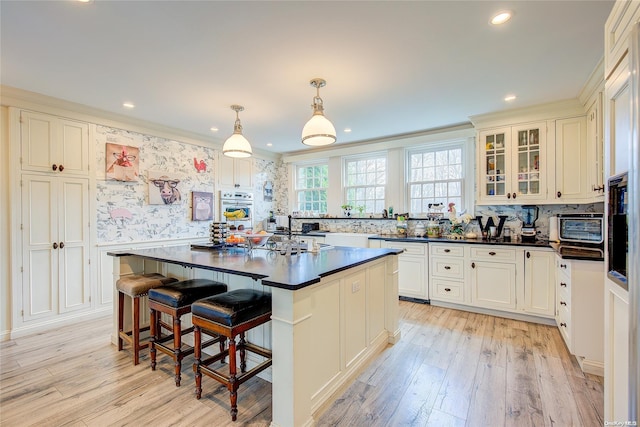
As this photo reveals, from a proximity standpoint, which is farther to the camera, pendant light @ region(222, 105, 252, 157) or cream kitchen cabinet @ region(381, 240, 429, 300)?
cream kitchen cabinet @ region(381, 240, 429, 300)

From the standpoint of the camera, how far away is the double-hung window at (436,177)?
14.5ft

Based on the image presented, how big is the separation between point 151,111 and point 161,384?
314 centimetres

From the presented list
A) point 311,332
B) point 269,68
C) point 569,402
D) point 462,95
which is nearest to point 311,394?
point 311,332

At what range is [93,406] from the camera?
1.89 metres

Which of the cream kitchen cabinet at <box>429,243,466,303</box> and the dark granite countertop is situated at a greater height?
the dark granite countertop

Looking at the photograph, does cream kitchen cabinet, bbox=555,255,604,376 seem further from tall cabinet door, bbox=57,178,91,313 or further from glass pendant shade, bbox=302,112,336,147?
tall cabinet door, bbox=57,178,91,313

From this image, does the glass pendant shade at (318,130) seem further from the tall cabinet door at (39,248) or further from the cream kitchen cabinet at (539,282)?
the tall cabinet door at (39,248)

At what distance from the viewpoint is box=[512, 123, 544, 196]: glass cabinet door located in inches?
137

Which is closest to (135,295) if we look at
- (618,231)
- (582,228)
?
(618,231)

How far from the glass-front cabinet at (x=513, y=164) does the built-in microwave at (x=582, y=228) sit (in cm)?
49

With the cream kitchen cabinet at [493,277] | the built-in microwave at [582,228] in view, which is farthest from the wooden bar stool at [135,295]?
the built-in microwave at [582,228]

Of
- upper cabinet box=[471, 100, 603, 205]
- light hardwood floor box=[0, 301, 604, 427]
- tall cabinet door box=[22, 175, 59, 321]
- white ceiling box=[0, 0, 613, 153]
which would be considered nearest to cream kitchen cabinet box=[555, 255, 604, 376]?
light hardwood floor box=[0, 301, 604, 427]

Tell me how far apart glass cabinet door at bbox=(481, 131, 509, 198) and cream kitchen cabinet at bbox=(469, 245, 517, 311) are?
81cm

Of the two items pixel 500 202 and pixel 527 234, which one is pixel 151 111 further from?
pixel 527 234
